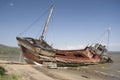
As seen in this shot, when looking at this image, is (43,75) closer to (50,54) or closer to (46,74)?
(46,74)

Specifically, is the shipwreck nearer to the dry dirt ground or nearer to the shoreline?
the shoreline

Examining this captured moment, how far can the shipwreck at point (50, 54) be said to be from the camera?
26.2m

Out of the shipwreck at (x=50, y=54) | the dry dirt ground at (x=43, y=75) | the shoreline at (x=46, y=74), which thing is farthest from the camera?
the shipwreck at (x=50, y=54)

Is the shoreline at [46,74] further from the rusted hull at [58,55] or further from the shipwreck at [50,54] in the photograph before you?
the rusted hull at [58,55]

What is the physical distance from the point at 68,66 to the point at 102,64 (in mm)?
9542

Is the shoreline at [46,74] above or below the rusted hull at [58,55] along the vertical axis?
below

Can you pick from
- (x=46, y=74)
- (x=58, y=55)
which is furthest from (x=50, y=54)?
(x=46, y=74)

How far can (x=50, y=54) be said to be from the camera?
26312mm

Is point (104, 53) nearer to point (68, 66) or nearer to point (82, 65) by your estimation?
point (82, 65)

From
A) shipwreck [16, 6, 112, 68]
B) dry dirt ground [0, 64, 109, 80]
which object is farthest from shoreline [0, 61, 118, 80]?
shipwreck [16, 6, 112, 68]

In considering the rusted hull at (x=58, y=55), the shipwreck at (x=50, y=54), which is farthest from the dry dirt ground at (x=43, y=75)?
the rusted hull at (x=58, y=55)

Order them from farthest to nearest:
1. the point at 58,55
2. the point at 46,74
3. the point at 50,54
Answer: the point at 58,55
the point at 50,54
the point at 46,74

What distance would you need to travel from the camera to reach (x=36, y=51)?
26.3 metres

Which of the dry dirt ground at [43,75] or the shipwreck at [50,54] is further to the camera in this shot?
the shipwreck at [50,54]
